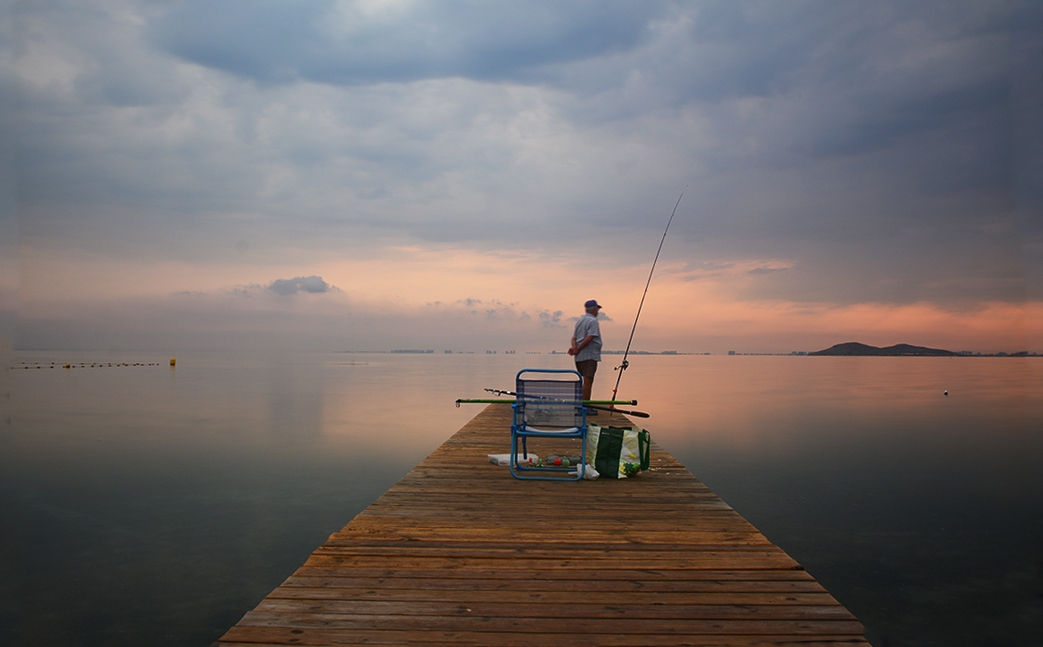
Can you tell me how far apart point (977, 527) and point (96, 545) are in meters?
10.8

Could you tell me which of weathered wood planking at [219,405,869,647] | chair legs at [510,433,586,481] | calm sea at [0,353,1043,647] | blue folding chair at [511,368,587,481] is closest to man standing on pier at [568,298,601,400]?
calm sea at [0,353,1043,647]

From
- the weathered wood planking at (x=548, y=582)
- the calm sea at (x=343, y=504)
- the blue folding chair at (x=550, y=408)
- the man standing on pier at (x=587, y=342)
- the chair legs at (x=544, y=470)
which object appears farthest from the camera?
the man standing on pier at (x=587, y=342)

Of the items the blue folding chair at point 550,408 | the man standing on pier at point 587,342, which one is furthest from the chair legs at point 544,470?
the man standing on pier at point 587,342

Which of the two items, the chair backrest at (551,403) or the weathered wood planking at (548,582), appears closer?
the weathered wood planking at (548,582)

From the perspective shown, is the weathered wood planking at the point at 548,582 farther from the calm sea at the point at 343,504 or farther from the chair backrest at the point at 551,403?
the calm sea at the point at 343,504

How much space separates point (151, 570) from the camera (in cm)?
608

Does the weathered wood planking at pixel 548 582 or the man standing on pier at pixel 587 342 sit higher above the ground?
the man standing on pier at pixel 587 342

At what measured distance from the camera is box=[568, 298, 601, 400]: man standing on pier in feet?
32.8

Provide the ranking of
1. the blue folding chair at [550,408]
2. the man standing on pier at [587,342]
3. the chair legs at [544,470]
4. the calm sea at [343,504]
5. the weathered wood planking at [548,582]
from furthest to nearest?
the man standing on pier at [587,342] → the chair legs at [544,470] → the blue folding chair at [550,408] → the calm sea at [343,504] → the weathered wood planking at [548,582]

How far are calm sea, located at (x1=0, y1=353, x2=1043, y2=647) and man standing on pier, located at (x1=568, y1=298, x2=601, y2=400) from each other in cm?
287

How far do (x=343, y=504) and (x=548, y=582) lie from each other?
6.04 metres

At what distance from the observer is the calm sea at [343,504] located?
17.5ft

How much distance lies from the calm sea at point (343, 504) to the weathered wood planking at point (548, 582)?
6.03 feet

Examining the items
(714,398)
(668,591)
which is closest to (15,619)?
(668,591)
